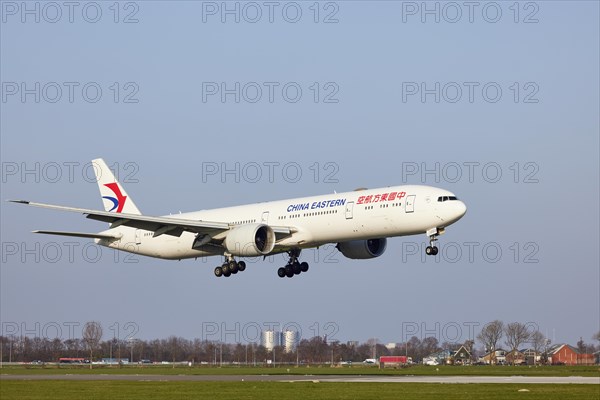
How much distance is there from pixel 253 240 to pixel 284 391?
1967 centimetres

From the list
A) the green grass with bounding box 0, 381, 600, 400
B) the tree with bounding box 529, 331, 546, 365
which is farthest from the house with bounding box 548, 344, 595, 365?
the green grass with bounding box 0, 381, 600, 400

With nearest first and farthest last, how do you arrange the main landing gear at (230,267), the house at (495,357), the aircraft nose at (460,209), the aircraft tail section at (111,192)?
the aircraft nose at (460,209) → the main landing gear at (230,267) → the aircraft tail section at (111,192) → the house at (495,357)

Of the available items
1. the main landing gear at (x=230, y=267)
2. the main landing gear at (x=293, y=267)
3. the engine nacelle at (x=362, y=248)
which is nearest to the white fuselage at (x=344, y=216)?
the main landing gear at (x=230, y=267)

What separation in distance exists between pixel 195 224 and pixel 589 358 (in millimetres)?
111514

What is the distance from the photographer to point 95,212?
64.6 meters

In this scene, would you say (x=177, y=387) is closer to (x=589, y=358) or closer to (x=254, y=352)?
(x=254, y=352)

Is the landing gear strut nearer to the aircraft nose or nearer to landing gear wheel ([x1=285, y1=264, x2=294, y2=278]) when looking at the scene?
the aircraft nose

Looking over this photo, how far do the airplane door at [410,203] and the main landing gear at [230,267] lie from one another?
587 inches

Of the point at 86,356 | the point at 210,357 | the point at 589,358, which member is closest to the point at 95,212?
the point at 86,356

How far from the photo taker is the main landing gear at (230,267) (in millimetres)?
70375

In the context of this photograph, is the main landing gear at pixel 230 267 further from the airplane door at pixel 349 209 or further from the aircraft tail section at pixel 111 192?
the aircraft tail section at pixel 111 192

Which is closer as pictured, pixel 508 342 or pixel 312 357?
pixel 312 357

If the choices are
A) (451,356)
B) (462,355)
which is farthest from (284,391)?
(462,355)

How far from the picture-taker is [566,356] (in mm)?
163125
